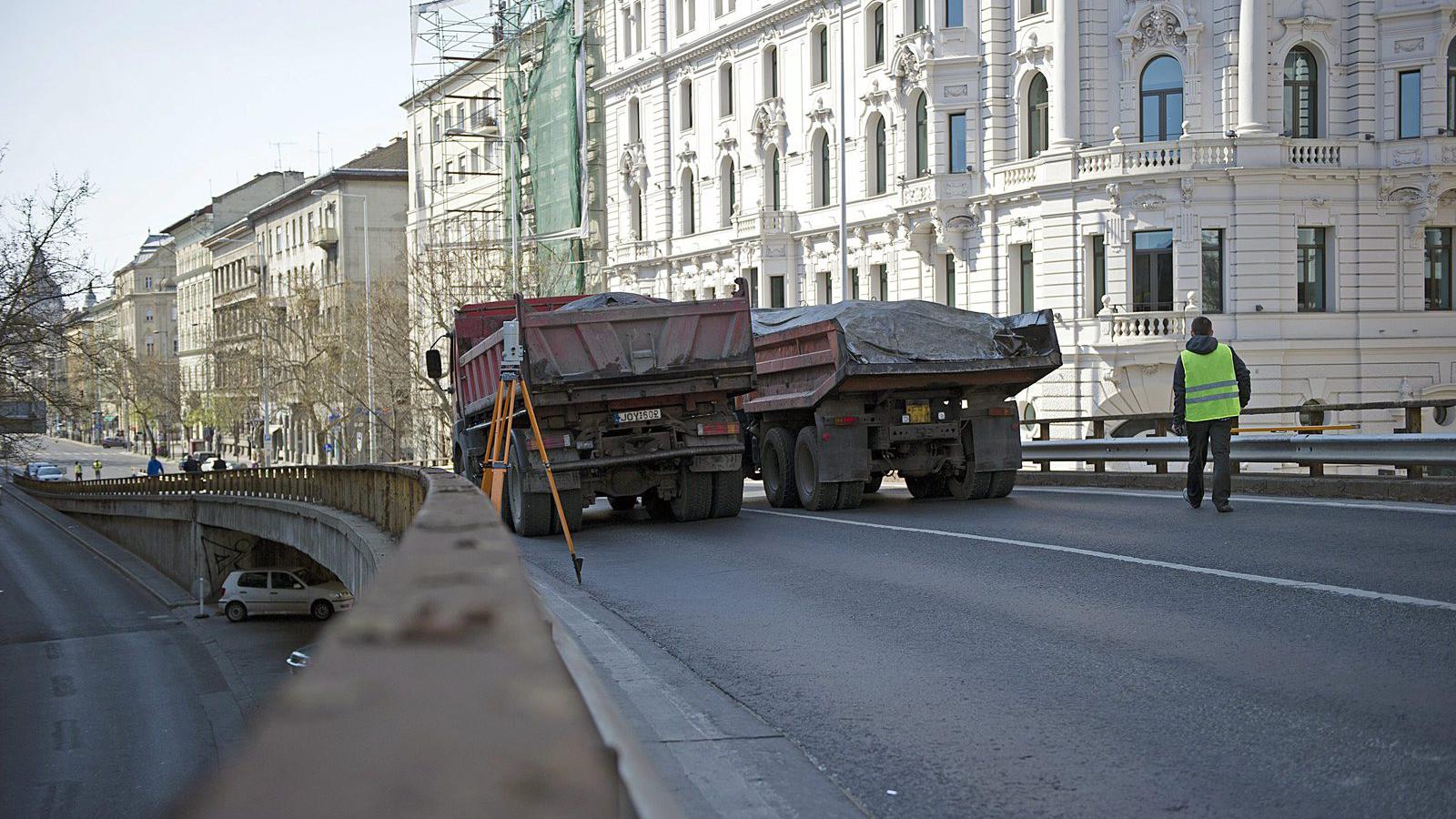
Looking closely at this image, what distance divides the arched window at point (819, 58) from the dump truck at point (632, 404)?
102ft

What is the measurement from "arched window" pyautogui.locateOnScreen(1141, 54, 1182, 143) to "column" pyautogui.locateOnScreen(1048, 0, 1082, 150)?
5.63 feet

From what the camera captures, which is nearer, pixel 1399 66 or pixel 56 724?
pixel 56 724

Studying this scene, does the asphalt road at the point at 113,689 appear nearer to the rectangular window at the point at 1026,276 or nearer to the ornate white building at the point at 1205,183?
the ornate white building at the point at 1205,183

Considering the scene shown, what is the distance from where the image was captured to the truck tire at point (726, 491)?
56.5 feet

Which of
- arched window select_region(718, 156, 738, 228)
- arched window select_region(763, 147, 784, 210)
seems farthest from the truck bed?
arched window select_region(718, 156, 738, 228)

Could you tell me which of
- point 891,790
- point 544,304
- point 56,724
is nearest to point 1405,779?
point 891,790

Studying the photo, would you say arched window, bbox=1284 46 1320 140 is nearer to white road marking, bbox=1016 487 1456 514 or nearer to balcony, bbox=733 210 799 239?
balcony, bbox=733 210 799 239

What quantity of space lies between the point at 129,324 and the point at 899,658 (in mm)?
157825

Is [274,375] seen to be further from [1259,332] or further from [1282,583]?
[1282,583]

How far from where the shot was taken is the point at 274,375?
7156 cm

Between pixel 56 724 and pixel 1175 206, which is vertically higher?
pixel 1175 206

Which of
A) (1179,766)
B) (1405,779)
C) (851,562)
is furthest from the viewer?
(851,562)

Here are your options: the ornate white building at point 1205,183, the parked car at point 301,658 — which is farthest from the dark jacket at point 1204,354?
the ornate white building at point 1205,183

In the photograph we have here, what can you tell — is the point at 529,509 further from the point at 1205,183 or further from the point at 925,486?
the point at 1205,183
